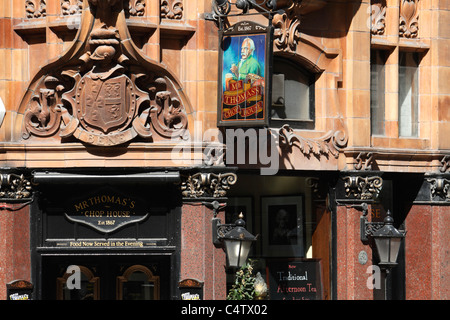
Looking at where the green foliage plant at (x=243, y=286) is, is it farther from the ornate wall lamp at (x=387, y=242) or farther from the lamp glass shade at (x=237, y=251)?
the ornate wall lamp at (x=387, y=242)

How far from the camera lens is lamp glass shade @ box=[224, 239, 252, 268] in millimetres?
22547

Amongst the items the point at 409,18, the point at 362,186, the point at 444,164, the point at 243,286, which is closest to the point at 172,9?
the point at 362,186

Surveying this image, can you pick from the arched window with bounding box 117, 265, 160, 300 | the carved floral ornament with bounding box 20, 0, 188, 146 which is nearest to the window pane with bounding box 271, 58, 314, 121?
the carved floral ornament with bounding box 20, 0, 188, 146

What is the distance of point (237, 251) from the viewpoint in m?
22.5

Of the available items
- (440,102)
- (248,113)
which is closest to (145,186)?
(248,113)

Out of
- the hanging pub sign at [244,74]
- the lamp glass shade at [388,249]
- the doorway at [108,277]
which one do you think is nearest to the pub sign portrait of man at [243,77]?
the hanging pub sign at [244,74]

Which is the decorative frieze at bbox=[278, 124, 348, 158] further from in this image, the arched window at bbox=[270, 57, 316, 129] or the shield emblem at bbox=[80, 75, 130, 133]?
the shield emblem at bbox=[80, 75, 130, 133]

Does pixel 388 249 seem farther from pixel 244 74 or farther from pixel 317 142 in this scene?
pixel 244 74

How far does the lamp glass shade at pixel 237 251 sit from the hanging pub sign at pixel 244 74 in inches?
84.8

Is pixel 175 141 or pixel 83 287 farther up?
pixel 175 141

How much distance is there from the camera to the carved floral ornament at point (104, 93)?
74.5ft

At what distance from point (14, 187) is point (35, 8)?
337 cm

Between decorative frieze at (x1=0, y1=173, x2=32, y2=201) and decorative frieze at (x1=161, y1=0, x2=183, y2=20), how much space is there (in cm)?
400
